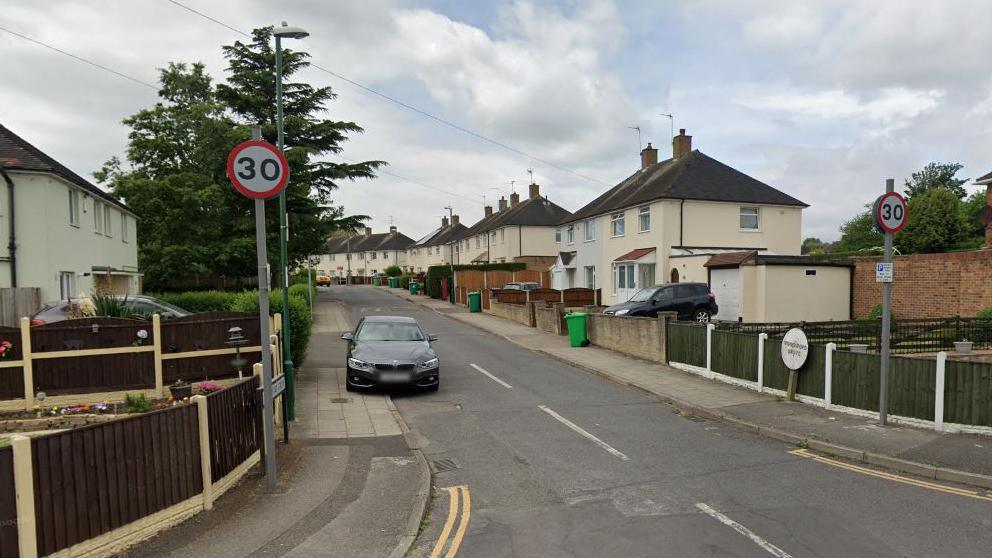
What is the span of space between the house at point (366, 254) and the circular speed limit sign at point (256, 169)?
82510 mm

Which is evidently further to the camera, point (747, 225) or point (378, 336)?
point (747, 225)

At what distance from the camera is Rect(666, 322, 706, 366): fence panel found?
1394cm

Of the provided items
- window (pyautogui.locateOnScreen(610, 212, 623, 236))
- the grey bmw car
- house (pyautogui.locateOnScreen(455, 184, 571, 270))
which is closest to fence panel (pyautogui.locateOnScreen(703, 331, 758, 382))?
the grey bmw car

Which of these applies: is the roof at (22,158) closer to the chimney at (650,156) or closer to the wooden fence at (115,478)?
the wooden fence at (115,478)

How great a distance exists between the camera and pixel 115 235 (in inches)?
1007

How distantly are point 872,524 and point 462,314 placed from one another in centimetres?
2781

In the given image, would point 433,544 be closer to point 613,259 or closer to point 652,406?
point 652,406

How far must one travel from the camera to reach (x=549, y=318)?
76.4 ft


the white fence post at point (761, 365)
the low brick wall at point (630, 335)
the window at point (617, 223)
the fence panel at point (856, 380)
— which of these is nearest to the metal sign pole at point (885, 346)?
the fence panel at point (856, 380)

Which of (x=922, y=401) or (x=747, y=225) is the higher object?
(x=747, y=225)

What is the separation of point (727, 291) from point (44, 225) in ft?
76.3

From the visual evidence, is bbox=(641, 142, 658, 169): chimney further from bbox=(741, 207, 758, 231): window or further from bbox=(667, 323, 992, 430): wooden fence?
bbox=(667, 323, 992, 430): wooden fence

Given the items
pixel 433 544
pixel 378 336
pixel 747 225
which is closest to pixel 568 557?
pixel 433 544

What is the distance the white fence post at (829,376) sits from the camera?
1023cm
